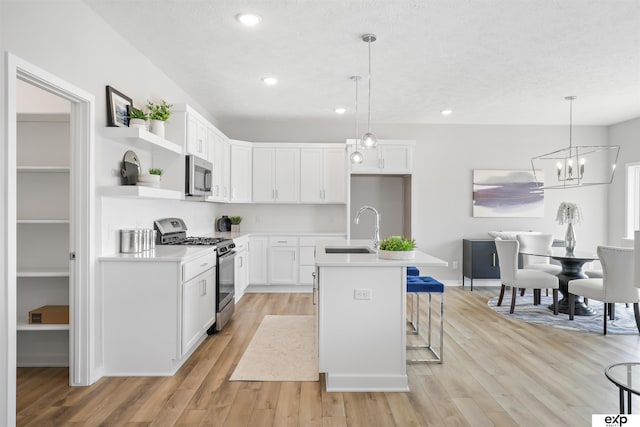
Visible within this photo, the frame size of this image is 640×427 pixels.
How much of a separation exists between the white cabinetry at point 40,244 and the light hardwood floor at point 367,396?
0.16 meters

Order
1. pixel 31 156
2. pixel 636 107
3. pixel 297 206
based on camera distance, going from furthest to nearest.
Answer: pixel 297 206 < pixel 636 107 < pixel 31 156

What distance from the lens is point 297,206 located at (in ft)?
21.9

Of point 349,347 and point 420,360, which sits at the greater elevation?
point 349,347

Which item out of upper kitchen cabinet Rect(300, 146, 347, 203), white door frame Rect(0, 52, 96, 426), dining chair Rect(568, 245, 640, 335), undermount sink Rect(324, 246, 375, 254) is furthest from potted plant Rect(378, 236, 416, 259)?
upper kitchen cabinet Rect(300, 146, 347, 203)

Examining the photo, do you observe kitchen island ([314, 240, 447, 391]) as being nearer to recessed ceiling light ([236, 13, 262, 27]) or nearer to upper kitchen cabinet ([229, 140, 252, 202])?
recessed ceiling light ([236, 13, 262, 27])

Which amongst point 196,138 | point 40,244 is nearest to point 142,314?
point 40,244

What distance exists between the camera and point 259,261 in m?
6.05

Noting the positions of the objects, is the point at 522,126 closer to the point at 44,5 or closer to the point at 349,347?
the point at 349,347

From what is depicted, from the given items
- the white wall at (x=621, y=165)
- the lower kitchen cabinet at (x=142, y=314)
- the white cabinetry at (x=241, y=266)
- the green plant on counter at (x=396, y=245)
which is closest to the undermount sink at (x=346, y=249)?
the green plant on counter at (x=396, y=245)

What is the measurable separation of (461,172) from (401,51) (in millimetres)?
3544

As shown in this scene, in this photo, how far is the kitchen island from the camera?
2887 millimetres

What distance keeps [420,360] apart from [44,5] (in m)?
3.64

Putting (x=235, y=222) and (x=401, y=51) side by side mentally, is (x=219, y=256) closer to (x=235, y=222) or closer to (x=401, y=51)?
(x=235, y=222)

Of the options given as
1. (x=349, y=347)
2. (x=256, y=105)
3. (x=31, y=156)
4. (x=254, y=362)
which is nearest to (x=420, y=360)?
(x=349, y=347)
